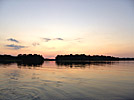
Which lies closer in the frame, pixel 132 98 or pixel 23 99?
pixel 23 99

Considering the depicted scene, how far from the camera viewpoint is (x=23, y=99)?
1239cm

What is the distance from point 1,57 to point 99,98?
210 metres

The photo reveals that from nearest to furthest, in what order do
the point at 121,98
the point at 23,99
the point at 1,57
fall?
the point at 23,99
the point at 121,98
the point at 1,57

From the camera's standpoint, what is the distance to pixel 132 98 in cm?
1330

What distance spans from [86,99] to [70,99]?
1.65 meters

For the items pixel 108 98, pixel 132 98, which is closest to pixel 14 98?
pixel 108 98

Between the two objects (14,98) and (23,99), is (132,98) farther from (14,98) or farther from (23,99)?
(14,98)

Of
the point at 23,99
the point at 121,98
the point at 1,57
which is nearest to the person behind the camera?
the point at 23,99

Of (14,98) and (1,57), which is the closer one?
(14,98)

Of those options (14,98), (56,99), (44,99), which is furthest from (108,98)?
(14,98)

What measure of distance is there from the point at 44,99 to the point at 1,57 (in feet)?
680

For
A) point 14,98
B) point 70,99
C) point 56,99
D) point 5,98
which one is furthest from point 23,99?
point 70,99

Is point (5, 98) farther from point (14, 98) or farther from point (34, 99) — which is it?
point (34, 99)

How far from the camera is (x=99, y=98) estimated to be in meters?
13.2
